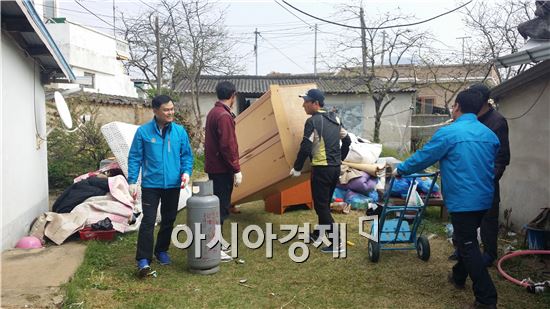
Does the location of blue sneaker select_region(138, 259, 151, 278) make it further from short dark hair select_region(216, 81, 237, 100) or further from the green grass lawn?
short dark hair select_region(216, 81, 237, 100)

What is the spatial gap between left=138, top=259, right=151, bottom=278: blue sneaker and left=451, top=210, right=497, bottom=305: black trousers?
264 cm

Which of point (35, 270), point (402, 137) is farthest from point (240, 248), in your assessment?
point (402, 137)

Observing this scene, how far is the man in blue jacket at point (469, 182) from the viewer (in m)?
3.21

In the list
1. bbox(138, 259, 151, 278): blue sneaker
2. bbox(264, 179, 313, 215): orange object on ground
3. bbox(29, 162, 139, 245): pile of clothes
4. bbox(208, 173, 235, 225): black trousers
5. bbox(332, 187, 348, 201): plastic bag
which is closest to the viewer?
bbox(138, 259, 151, 278): blue sneaker

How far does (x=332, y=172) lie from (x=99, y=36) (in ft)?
67.2

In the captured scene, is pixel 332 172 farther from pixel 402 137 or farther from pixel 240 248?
pixel 402 137

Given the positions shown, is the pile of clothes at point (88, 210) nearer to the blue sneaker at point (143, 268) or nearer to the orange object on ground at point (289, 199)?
the blue sneaker at point (143, 268)

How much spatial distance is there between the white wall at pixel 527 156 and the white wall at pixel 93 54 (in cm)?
1742

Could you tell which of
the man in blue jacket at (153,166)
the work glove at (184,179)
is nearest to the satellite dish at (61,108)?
the man in blue jacket at (153,166)

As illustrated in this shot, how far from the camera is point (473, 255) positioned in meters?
3.24

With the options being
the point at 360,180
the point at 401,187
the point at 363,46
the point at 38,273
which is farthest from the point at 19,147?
the point at 363,46

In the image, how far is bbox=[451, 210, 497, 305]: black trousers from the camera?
317cm

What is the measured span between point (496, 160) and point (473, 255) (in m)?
1.19

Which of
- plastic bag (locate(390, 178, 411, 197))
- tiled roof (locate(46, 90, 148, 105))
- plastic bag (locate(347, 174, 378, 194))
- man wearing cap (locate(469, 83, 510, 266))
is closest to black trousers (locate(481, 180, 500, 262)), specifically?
man wearing cap (locate(469, 83, 510, 266))
